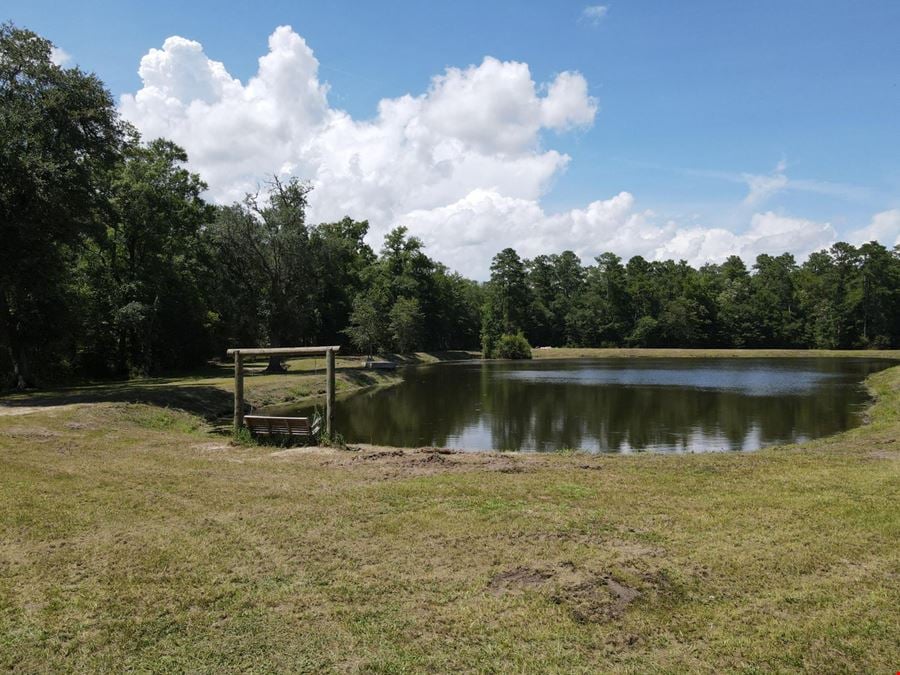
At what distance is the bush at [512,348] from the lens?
82500 mm

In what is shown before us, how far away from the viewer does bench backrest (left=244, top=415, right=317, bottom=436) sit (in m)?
15.2

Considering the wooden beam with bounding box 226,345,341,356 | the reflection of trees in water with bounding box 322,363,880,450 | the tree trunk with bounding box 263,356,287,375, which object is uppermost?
the wooden beam with bounding box 226,345,341,356

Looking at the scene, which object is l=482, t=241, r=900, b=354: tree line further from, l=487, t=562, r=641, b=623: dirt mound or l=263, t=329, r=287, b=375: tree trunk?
l=487, t=562, r=641, b=623: dirt mound

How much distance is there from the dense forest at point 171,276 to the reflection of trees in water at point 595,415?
44.3ft

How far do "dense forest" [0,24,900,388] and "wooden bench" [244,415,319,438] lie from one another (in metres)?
14.2

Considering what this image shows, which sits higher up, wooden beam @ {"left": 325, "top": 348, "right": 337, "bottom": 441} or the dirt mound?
wooden beam @ {"left": 325, "top": 348, "right": 337, "bottom": 441}

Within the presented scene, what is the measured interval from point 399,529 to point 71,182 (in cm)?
2365

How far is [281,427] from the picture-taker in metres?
15.4

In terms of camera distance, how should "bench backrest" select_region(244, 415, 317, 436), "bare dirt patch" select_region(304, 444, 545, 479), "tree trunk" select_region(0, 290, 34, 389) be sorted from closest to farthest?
"bare dirt patch" select_region(304, 444, 545, 479)
"bench backrest" select_region(244, 415, 317, 436)
"tree trunk" select_region(0, 290, 34, 389)

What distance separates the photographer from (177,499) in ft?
29.8

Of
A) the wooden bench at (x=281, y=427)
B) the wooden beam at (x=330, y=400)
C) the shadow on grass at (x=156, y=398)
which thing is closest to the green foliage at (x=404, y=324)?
the shadow on grass at (x=156, y=398)

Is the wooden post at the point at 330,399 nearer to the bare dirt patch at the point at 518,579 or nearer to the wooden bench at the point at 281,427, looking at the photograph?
the wooden bench at the point at 281,427

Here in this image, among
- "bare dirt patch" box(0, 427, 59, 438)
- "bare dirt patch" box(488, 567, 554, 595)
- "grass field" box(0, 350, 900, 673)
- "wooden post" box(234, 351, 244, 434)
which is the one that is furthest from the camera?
"wooden post" box(234, 351, 244, 434)

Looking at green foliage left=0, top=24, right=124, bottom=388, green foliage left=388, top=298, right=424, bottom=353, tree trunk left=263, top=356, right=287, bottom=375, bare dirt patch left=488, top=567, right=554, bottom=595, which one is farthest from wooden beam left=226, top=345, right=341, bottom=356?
green foliage left=388, top=298, right=424, bottom=353
